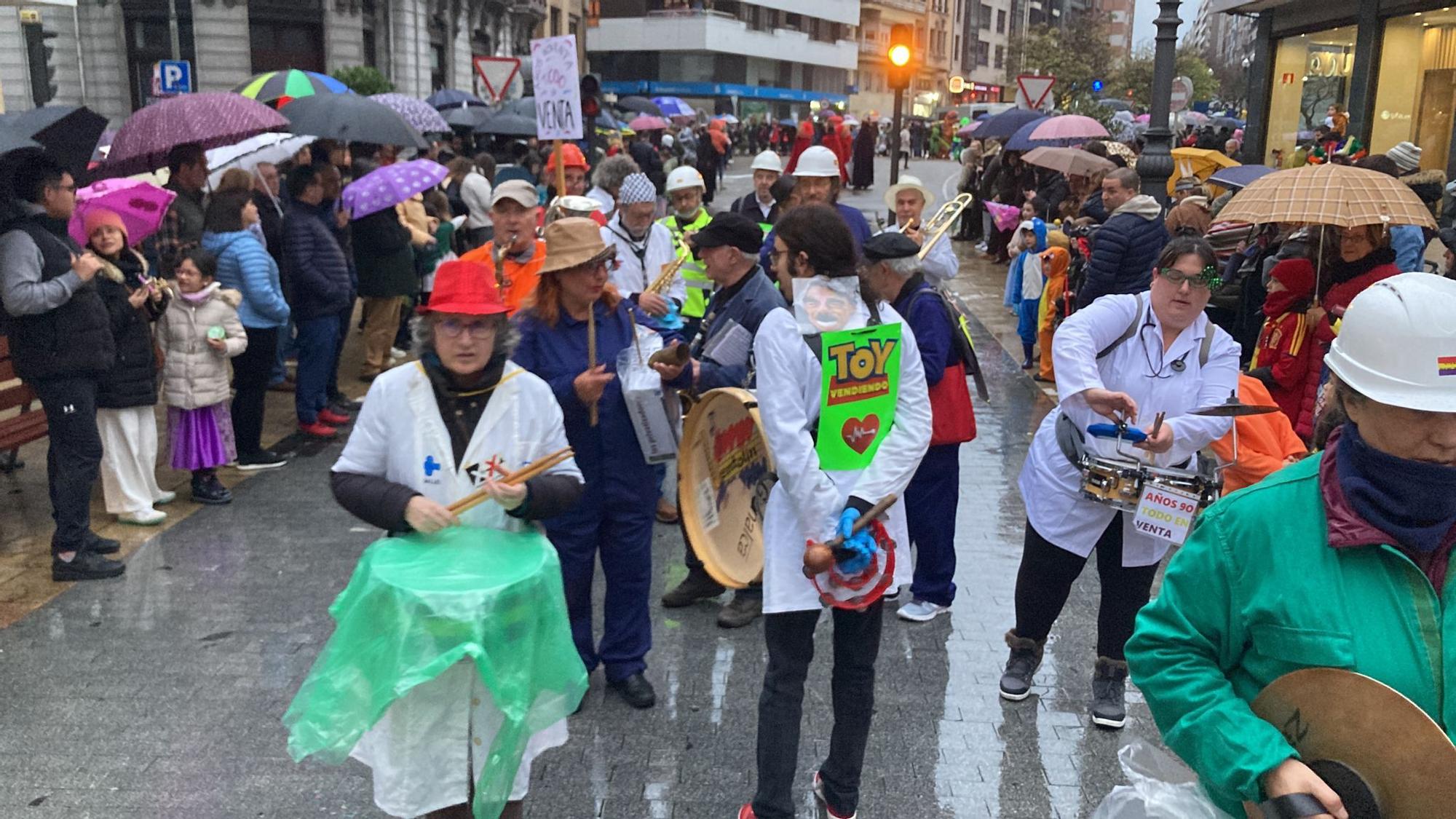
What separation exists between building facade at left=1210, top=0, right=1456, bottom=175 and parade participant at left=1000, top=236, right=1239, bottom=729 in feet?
38.5

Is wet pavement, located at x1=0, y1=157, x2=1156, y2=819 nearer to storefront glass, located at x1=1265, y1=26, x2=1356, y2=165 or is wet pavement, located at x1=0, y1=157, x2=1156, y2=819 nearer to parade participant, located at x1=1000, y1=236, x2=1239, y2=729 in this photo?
parade participant, located at x1=1000, y1=236, x2=1239, y2=729

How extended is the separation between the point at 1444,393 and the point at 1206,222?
736cm

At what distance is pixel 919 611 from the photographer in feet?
19.4

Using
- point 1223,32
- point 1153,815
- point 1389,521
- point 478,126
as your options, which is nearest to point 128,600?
point 1153,815

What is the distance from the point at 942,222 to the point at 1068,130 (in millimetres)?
9778

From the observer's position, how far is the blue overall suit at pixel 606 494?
4703 mm

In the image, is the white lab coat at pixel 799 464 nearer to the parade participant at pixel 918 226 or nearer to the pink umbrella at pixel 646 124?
the parade participant at pixel 918 226

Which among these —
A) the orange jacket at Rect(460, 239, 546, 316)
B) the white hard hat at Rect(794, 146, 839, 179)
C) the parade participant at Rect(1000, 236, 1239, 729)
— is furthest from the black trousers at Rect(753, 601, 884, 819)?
the white hard hat at Rect(794, 146, 839, 179)

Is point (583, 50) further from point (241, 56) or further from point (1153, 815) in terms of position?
point (1153, 815)

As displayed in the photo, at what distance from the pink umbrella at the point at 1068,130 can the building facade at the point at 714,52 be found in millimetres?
55813

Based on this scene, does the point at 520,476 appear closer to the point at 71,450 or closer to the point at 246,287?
the point at 71,450

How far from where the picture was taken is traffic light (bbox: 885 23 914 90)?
17.6m

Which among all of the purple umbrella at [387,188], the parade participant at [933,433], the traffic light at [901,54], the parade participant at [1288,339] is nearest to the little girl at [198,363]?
the purple umbrella at [387,188]

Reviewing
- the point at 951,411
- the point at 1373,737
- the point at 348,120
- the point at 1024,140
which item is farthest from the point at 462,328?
the point at 1024,140
